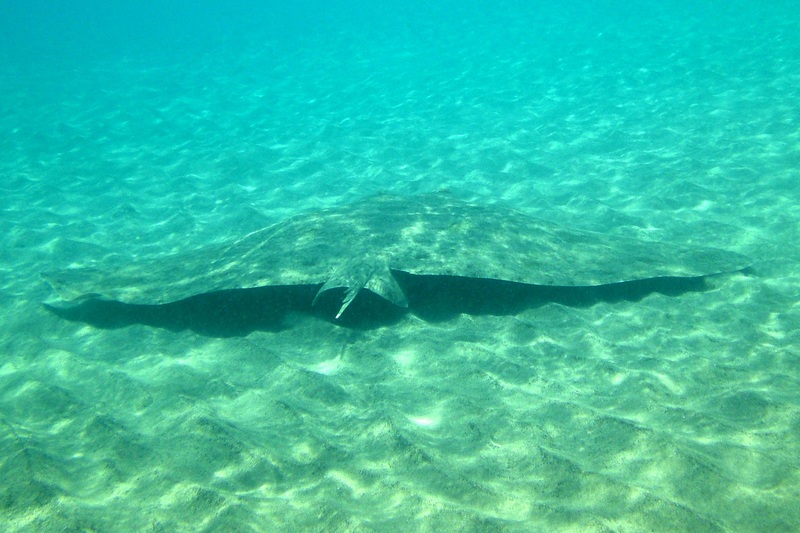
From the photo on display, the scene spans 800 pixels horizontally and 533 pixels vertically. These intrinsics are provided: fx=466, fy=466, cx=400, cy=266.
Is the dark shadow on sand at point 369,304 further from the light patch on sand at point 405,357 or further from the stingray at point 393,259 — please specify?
the light patch on sand at point 405,357

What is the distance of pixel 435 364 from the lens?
5.15 meters

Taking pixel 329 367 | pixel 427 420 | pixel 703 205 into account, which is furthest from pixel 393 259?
pixel 703 205

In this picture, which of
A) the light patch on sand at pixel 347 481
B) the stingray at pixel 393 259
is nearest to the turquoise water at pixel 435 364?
the light patch on sand at pixel 347 481

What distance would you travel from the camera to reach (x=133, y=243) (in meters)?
10.5

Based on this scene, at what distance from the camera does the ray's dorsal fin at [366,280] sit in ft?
17.5

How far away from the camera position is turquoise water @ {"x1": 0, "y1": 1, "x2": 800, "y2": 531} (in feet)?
11.0

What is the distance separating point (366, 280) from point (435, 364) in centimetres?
125

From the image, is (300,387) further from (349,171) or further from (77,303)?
(349,171)

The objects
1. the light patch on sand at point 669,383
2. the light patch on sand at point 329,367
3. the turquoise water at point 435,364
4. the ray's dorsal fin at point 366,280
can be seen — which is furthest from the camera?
the ray's dorsal fin at point 366,280

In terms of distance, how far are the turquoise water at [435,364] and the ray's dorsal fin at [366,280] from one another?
2.12ft

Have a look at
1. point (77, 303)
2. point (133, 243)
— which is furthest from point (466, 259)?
point (133, 243)

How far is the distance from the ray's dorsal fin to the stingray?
0.01 metres

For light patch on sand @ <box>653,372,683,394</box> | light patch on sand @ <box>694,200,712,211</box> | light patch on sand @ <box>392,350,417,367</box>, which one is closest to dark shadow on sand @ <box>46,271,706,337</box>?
light patch on sand @ <box>392,350,417,367</box>

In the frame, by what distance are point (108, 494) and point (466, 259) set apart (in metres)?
4.17
